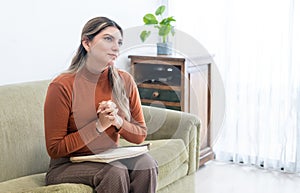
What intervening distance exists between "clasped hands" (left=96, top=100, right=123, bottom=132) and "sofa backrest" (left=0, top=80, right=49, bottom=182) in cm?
45

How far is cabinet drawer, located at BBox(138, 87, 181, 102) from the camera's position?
323 cm

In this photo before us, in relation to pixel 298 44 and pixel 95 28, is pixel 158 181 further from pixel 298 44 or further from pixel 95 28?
pixel 298 44

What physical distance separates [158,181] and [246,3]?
1.78 metres

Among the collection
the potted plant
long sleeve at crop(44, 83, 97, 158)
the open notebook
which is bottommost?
the open notebook

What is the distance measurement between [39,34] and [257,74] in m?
1.65

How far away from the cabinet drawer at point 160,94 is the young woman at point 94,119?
111cm

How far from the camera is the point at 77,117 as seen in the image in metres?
1.97

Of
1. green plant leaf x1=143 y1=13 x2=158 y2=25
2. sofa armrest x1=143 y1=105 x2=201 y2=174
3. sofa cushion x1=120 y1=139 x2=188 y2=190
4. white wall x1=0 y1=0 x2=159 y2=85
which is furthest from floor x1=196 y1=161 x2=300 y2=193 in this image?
white wall x1=0 y1=0 x2=159 y2=85

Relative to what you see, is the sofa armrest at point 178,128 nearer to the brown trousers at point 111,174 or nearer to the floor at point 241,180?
the floor at point 241,180

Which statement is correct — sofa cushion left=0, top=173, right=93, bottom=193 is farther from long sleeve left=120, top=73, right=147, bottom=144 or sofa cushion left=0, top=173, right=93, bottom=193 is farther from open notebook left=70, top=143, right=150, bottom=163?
long sleeve left=120, top=73, right=147, bottom=144

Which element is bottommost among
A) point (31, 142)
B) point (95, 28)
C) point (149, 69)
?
point (31, 142)

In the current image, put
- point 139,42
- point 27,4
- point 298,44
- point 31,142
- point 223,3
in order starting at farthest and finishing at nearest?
point 223,3, point 298,44, point 27,4, point 139,42, point 31,142

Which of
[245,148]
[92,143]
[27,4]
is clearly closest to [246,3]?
[245,148]

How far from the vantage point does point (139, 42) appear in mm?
2457
